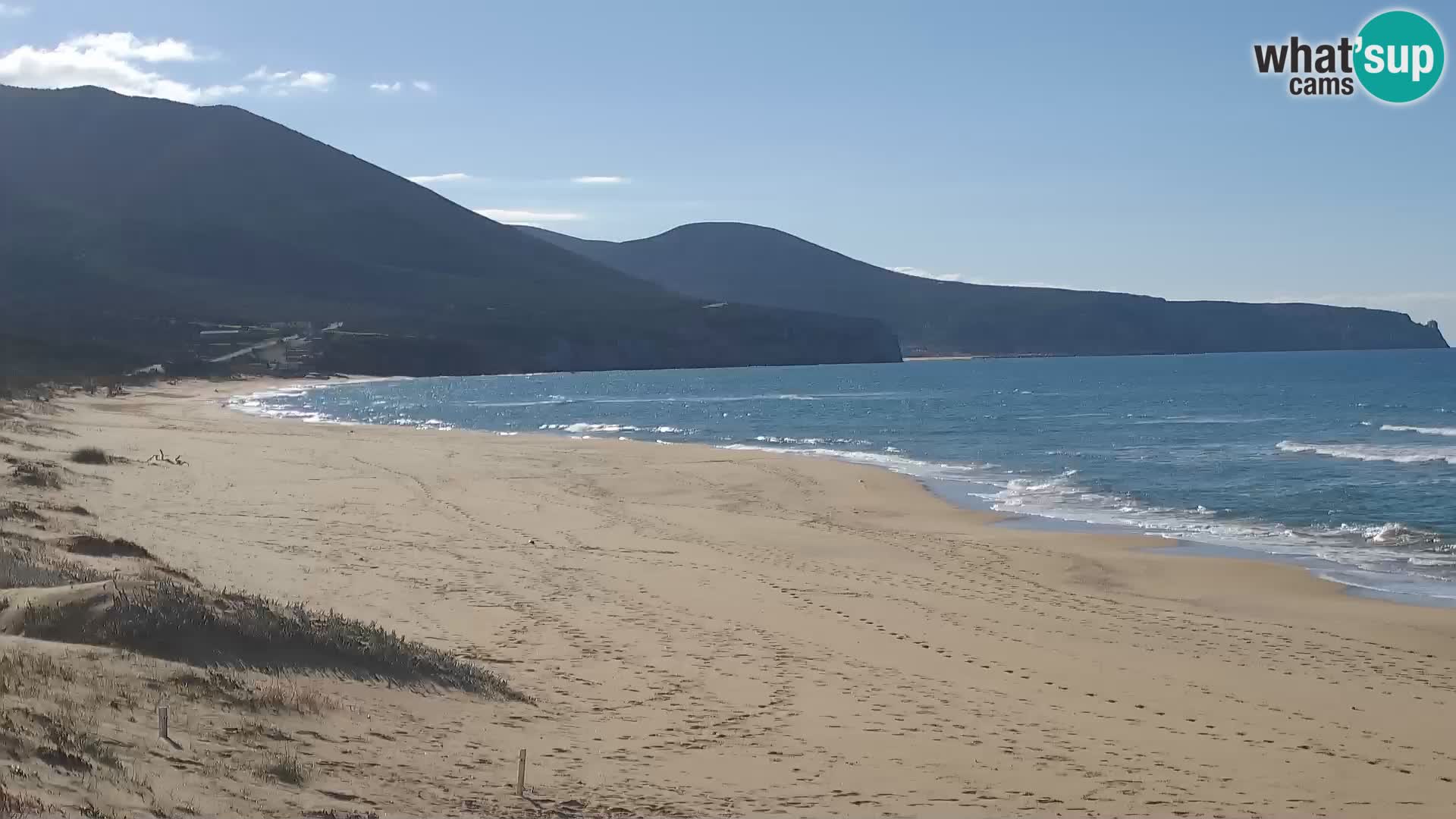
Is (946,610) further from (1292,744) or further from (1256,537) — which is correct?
(1256,537)

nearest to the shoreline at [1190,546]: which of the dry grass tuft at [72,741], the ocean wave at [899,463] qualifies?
the ocean wave at [899,463]

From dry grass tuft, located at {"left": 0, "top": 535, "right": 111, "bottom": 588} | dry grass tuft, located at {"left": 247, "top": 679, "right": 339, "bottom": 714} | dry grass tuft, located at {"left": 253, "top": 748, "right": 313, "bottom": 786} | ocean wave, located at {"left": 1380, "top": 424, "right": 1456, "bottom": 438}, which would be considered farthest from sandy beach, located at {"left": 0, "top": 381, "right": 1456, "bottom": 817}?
ocean wave, located at {"left": 1380, "top": 424, "right": 1456, "bottom": 438}

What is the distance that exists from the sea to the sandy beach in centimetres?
343

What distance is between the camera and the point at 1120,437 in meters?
49.3

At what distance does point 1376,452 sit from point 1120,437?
1075 cm

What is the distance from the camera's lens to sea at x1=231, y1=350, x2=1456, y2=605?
952 inches

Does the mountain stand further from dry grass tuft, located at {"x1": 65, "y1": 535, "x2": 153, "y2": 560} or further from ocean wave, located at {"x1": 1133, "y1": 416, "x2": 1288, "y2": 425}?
dry grass tuft, located at {"x1": 65, "y1": 535, "x2": 153, "y2": 560}

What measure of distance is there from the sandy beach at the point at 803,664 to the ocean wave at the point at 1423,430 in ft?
105

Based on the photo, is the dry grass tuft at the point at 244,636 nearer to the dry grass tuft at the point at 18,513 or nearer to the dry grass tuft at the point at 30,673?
the dry grass tuft at the point at 30,673

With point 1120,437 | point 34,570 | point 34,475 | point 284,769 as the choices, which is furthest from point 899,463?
point 284,769

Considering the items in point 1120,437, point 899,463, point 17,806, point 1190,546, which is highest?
point 17,806

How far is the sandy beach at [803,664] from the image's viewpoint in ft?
27.8

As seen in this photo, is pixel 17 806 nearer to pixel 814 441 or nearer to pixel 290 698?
pixel 290 698

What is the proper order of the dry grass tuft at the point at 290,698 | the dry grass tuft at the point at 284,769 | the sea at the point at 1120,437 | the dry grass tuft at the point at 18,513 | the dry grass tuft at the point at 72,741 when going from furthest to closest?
the sea at the point at 1120,437, the dry grass tuft at the point at 18,513, the dry grass tuft at the point at 290,698, the dry grass tuft at the point at 284,769, the dry grass tuft at the point at 72,741
